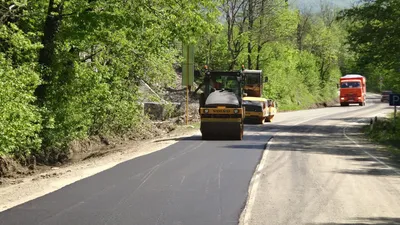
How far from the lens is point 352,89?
73.2 meters

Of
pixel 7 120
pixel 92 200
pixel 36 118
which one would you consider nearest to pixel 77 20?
pixel 36 118

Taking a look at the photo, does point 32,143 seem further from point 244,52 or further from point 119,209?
point 244,52

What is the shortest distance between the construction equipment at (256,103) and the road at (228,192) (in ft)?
55.8

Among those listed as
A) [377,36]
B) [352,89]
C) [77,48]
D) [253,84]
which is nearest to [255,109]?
[253,84]

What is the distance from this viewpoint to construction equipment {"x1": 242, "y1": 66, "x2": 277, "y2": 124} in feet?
126

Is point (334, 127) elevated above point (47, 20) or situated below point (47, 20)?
below

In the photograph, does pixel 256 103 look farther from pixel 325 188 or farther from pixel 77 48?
pixel 325 188

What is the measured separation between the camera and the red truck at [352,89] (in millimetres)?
71625

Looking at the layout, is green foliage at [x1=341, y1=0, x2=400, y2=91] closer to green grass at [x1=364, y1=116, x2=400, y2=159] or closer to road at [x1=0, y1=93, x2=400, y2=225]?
green grass at [x1=364, y1=116, x2=400, y2=159]

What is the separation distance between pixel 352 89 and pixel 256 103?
38.2 meters

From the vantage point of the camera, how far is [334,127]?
38938mm

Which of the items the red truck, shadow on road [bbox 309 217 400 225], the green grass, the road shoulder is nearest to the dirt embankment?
the road shoulder

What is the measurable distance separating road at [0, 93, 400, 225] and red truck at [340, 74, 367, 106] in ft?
170

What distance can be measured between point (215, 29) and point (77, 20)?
7.64m
